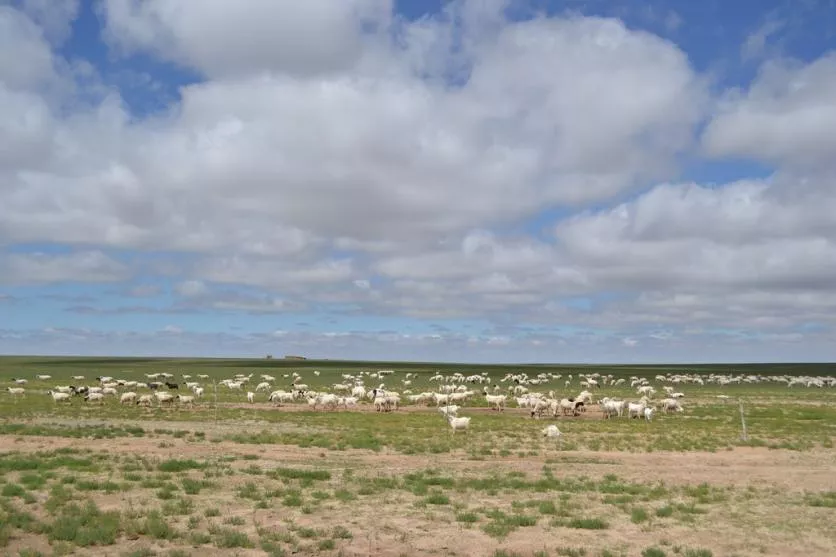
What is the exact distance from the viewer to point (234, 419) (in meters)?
39.9

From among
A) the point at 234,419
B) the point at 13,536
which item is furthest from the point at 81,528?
the point at 234,419

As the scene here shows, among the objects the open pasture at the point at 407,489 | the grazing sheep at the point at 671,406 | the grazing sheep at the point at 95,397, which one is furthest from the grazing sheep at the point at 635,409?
the grazing sheep at the point at 95,397

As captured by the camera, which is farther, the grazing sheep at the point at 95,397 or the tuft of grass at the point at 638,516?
the grazing sheep at the point at 95,397

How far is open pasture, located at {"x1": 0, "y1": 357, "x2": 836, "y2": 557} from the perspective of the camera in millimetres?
13242

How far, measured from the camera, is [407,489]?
18.6 metres

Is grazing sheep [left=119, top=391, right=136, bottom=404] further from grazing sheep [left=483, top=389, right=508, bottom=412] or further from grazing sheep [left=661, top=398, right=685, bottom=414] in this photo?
grazing sheep [left=661, top=398, right=685, bottom=414]

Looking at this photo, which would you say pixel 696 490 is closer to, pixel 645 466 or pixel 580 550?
pixel 645 466

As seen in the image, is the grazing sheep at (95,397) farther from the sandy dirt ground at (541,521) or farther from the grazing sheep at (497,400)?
the grazing sheep at (497,400)

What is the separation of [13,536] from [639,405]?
39.7 m

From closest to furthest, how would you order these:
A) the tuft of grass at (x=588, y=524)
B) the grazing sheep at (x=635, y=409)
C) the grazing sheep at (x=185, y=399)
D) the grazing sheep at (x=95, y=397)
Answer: the tuft of grass at (x=588, y=524) < the grazing sheep at (x=635, y=409) < the grazing sheep at (x=185, y=399) < the grazing sheep at (x=95, y=397)

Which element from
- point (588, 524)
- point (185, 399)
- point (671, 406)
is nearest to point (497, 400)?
point (671, 406)

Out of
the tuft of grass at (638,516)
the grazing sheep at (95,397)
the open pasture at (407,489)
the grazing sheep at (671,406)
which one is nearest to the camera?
the open pasture at (407,489)

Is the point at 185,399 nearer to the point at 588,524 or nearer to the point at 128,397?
the point at 128,397

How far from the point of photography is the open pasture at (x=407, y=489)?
43.4 ft
